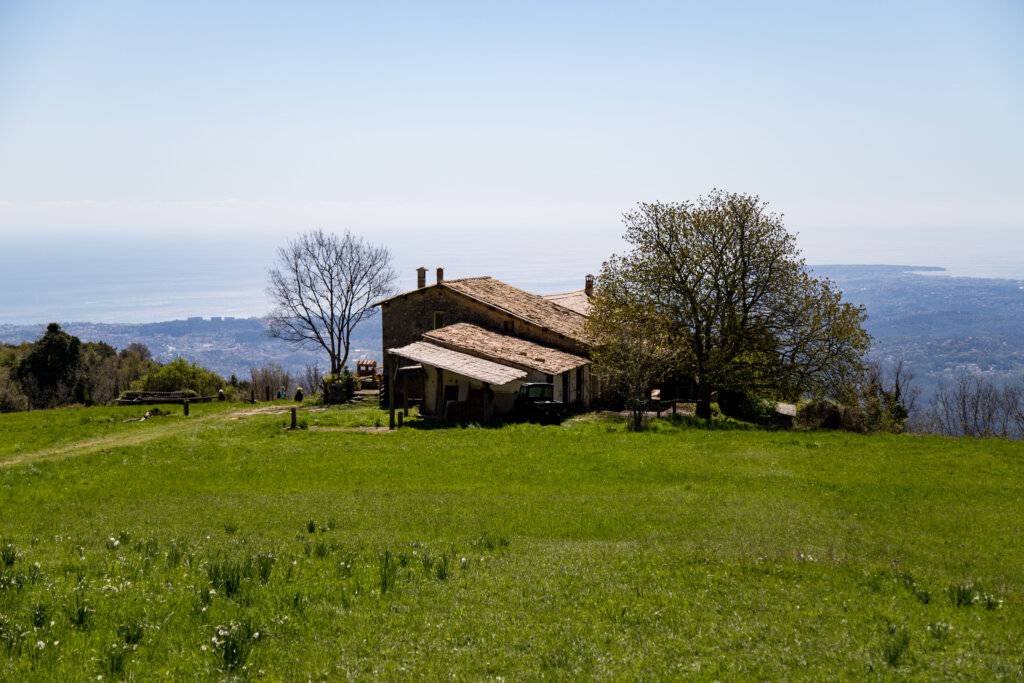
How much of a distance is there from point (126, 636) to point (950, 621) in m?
11.3

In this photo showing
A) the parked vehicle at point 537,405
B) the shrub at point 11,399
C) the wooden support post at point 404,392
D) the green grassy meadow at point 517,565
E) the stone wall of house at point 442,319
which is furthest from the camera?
the shrub at point 11,399

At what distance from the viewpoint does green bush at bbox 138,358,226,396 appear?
6316 centimetres

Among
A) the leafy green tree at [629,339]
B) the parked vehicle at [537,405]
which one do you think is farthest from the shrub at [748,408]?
the parked vehicle at [537,405]

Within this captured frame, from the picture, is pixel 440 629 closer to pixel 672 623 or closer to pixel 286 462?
pixel 672 623

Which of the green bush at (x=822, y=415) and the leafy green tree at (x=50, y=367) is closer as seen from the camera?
the green bush at (x=822, y=415)

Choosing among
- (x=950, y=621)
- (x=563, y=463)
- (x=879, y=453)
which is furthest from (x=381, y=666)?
(x=879, y=453)

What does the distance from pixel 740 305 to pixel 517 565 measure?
3188 cm

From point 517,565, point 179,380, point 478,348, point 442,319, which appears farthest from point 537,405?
point 179,380

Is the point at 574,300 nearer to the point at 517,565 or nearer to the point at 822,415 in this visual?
the point at 822,415

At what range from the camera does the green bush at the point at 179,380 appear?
63156 mm

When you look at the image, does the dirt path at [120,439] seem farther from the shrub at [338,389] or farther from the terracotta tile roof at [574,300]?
the terracotta tile roof at [574,300]

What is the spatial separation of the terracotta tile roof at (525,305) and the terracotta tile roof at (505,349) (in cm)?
204

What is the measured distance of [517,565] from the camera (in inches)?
589

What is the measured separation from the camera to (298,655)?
34.6ft
